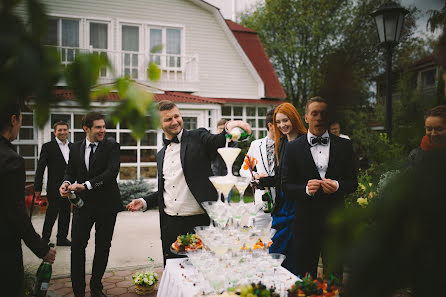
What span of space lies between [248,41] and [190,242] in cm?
1448

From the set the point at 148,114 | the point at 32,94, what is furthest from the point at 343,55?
the point at 32,94

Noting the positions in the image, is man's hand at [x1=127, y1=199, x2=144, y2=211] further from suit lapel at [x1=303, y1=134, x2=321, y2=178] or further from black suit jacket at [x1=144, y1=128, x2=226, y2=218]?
suit lapel at [x1=303, y1=134, x2=321, y2=178]

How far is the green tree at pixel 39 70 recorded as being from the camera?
529 mm

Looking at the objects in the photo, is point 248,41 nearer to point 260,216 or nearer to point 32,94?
point 260,216

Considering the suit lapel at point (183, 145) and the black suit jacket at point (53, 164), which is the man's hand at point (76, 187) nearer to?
the suit lapel at point (183, 145)

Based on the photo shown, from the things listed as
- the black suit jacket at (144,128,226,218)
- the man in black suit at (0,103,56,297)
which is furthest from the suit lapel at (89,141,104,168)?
the man in black suit at (0,103,56,297)

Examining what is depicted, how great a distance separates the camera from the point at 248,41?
1625 cm

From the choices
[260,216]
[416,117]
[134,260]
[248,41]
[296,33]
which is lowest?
[134,260]

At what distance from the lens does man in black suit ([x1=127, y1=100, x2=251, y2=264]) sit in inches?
136

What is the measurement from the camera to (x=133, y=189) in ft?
33.6

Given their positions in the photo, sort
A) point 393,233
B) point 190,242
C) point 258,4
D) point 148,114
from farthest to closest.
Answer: point 258,4, point 190,242, point 148,114, point 393,233

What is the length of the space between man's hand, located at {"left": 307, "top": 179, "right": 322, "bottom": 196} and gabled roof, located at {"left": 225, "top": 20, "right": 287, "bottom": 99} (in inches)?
A: 483

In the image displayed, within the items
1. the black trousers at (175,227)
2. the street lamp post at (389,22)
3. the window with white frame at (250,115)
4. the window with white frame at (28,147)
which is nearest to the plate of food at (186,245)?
the black trousers at (175,227)

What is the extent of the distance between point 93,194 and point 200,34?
35.9 feet
